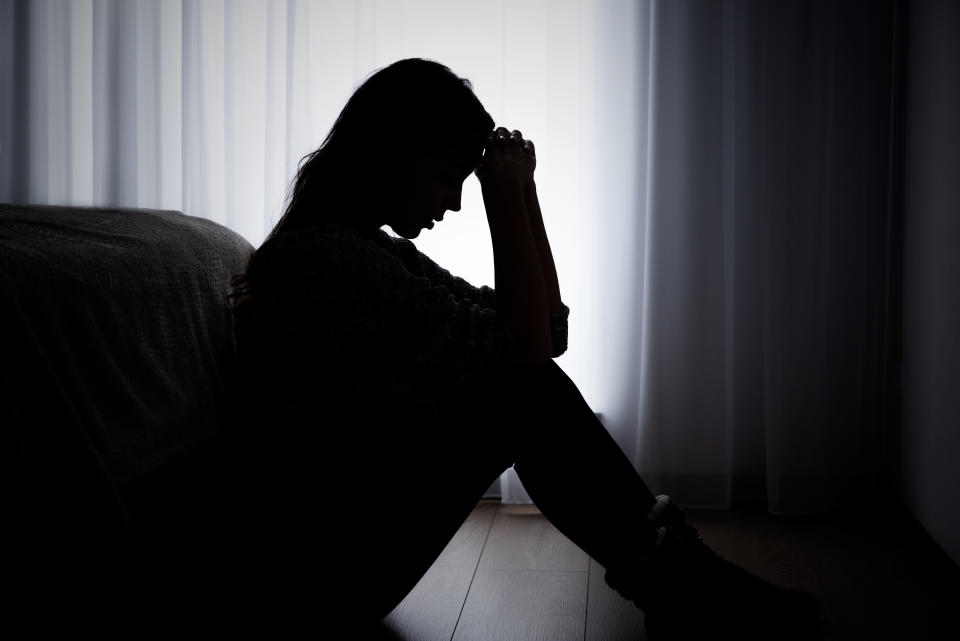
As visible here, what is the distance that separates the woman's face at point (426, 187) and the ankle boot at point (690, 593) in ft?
1.75

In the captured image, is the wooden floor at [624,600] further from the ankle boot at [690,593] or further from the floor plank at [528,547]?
the ankle boot at [690,593]

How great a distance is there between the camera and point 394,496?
993mm

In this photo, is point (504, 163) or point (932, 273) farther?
point (932, 273)

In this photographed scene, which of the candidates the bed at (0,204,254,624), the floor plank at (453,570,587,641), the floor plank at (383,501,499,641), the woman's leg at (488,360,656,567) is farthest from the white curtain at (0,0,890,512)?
the woman's leg at (488,360,656,567)

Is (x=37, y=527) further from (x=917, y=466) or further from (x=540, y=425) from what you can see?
(x=917, y=466)

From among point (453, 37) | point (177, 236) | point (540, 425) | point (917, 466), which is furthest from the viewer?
point (453, 37)

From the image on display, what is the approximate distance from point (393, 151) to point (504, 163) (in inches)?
6.6

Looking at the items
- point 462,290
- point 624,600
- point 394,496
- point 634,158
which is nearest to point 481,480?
point 394,496

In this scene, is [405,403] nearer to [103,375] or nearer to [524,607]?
[103,375]

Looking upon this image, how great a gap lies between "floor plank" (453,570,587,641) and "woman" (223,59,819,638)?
0.84 feet

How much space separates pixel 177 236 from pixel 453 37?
101 cm

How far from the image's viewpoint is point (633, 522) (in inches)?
42.5

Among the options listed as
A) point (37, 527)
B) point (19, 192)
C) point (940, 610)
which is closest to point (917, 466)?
point (940, 610)

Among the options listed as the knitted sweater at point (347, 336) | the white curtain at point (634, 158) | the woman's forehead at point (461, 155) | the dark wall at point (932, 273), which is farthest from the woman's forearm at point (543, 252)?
the dark wall at point (932, 273)
